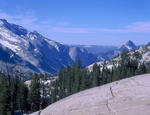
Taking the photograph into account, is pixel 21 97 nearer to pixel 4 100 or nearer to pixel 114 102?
pixel 4 100

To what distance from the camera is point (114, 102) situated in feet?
47.7

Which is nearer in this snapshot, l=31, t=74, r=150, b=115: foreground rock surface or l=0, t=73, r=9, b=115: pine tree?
l=31, t=74, r=150, b=115: foreground rock surface

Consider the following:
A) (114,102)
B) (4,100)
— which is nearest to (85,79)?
(4,100)

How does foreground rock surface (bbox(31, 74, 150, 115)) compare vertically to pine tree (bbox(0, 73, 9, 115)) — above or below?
above

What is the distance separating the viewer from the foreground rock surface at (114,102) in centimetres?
1345

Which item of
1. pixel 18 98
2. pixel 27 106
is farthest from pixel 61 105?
pixel 27 106

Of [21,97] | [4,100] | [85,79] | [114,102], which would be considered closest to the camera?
[114,102]

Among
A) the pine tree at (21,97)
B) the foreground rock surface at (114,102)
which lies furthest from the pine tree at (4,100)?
the foreground rock surface at (114,102)

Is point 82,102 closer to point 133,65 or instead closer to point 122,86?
point 122,86

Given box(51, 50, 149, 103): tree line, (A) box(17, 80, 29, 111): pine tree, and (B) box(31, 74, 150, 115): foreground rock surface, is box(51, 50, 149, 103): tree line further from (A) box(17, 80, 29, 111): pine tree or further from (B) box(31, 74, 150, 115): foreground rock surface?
(B) box(31, 74, 150, 115): foreground rock surface

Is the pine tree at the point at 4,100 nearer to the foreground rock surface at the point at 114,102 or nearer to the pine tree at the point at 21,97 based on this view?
the pine tree at the point at 21,97

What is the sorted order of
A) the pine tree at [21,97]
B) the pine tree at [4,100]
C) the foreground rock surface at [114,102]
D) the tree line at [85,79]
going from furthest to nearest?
the tree line at [85,79]
the pine tree at [21,97]
the pine tree at [4,100]
the foreground rock surface at [114,102]

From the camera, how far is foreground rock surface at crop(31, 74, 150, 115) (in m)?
13.4

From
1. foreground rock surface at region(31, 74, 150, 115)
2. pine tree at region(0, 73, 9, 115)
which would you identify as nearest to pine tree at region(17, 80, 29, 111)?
pine tree at region(0, 73, 9, 115)
